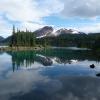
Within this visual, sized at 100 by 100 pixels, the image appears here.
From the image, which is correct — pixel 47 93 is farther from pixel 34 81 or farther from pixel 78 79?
pixel 78 79

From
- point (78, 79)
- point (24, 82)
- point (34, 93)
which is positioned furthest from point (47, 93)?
point (78, 79)

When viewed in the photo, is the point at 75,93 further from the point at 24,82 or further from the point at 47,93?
the point at 24,82

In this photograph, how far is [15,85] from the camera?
49000 mm

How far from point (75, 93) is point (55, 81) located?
11.9 metres

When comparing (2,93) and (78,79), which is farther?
(78,79)

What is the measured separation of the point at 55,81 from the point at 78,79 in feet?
18.7

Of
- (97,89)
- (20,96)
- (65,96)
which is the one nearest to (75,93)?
(65,96)

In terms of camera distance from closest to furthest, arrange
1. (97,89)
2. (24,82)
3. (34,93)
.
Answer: (34,93) < (97,89) < (24,82)

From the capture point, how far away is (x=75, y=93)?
42094 mm

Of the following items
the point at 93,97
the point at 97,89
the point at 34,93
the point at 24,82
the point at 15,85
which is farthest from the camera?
the point at 24,82

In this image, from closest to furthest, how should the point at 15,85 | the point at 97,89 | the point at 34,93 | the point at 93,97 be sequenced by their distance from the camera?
the point at 93,97
the point at 34,93
the point at 97,89
the point at 15,85

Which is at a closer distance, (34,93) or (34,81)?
(34,93)

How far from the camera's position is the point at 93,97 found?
129ft

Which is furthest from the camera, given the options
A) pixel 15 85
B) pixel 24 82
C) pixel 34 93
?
pixel 24 82
